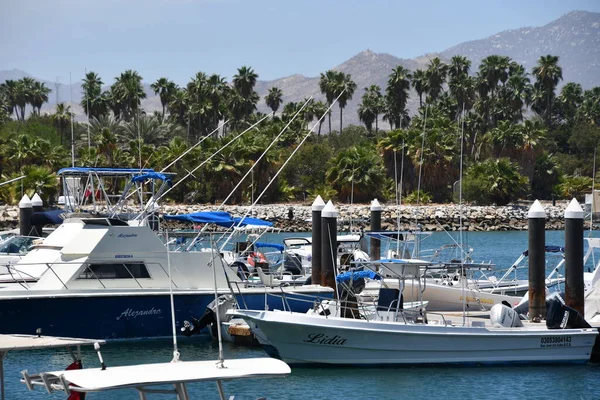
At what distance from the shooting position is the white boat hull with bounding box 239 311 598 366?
2189cm

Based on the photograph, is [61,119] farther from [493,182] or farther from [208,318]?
[208,318]

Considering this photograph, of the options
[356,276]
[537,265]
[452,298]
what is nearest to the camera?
[356,276]

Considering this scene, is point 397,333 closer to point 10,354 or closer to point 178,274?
point 178,274

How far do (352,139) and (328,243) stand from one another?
80633mm

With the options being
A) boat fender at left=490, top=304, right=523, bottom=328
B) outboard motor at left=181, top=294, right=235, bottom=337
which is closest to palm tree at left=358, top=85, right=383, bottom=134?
outboard motor at left=181, top=294, right=235, bottom=337

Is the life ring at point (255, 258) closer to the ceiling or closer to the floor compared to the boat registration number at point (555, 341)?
closer to the ceiling

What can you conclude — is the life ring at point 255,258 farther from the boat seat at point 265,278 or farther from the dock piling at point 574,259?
the dock piling at point 574,259

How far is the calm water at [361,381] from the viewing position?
20.4m

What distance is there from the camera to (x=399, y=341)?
72.4ft

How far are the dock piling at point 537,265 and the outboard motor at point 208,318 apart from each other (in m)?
7.52

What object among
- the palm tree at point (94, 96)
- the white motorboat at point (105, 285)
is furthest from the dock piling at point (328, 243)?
the palm tree at point (94, 96)

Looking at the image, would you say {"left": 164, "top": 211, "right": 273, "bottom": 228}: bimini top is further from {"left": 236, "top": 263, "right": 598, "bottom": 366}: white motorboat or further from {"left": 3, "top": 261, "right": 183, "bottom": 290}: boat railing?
{"left": 236, "top": 263, "right": 598, "bottom": 366}: white motorboat

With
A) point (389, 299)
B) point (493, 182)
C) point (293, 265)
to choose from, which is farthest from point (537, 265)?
point (493, 182)

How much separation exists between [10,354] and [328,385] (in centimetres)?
838
